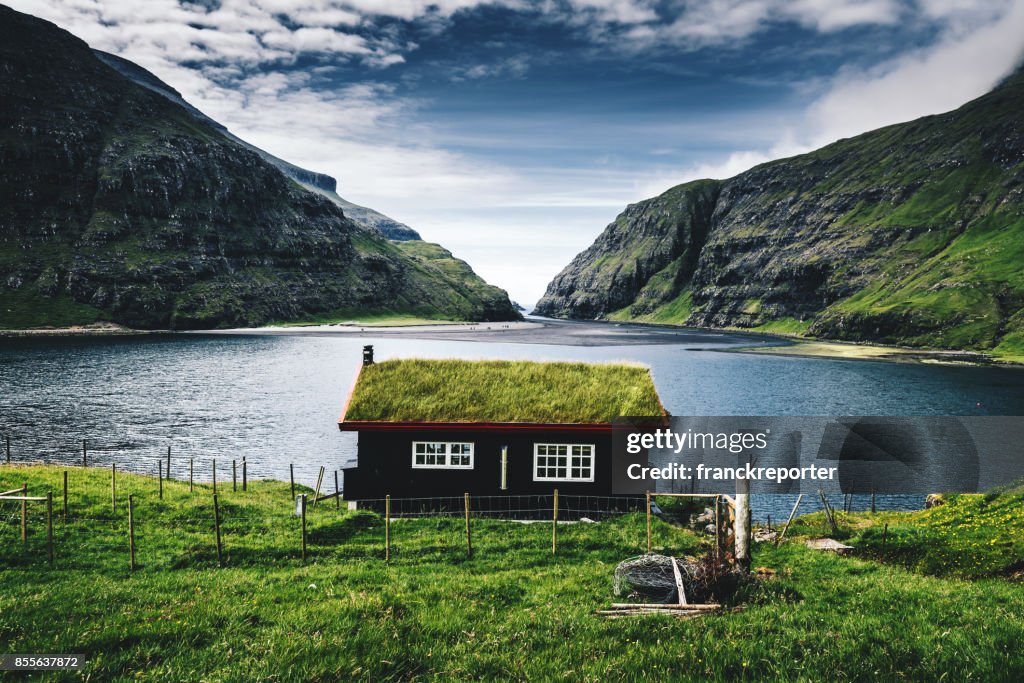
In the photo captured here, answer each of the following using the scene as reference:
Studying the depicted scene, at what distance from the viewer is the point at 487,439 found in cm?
3003

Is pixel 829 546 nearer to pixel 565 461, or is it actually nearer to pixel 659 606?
pixel 565 461

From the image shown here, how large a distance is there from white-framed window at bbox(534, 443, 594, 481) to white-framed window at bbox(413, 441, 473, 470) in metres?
3.69

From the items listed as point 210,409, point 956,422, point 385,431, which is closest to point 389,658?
point 385,431

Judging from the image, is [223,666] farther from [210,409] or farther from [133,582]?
[210,409]

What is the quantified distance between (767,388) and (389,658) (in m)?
102

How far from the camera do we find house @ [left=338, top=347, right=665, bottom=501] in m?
29.6

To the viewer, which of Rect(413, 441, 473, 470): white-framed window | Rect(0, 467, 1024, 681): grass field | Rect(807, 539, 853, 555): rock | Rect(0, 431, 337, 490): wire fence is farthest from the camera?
Rect(0, 431, 337, 490): wire fence

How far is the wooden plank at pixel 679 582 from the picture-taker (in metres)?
14.4

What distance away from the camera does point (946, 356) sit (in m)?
157

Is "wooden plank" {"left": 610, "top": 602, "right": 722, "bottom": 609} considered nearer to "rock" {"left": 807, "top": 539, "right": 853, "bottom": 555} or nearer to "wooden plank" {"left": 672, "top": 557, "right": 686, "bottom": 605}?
"wooden plank" {"left": 672, "top": 557, "right": 686, "bottom": 605}

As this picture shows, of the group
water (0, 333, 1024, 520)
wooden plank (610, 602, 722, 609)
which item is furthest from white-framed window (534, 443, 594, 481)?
water (0, 333, 1024, 520)

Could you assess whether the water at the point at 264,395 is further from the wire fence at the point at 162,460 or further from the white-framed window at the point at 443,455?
the white-framed window at the point at 443,455

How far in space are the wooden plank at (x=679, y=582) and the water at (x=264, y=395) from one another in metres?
27.6

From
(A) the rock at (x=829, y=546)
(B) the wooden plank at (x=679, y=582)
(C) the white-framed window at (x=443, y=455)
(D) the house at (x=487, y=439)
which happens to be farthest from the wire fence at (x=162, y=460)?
(B) the wooden plank at (x=679, y=582)
